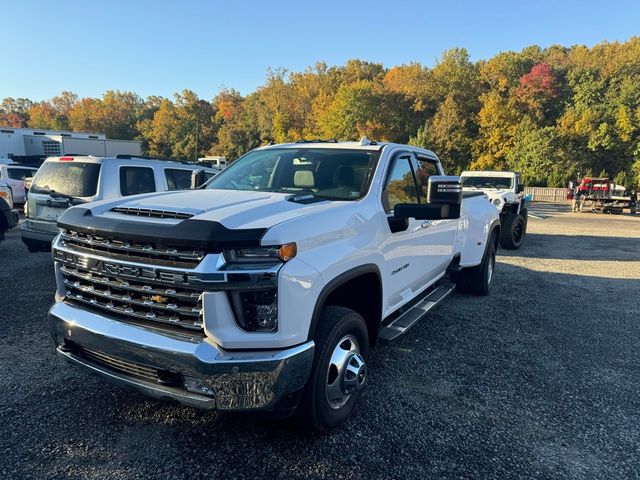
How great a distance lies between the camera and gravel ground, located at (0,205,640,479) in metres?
2.60

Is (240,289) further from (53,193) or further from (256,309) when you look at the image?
(53,193)

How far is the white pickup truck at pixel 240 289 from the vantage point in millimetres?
2279

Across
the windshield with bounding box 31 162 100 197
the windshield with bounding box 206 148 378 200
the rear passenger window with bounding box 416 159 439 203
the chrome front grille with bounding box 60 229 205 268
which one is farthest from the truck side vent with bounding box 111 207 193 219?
the windshield with bounding box 31 162 100 197

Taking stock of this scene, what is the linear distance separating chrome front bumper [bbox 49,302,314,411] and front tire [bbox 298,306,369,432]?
18 cm

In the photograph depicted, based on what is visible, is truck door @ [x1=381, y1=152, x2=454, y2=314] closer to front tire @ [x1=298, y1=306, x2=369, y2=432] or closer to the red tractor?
front tire @ [x1=298, y1=306, x2=369, y2=432]

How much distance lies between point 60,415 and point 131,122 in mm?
102215

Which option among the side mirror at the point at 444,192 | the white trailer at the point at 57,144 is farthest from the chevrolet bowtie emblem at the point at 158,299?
the white trailer at the point at 57,144

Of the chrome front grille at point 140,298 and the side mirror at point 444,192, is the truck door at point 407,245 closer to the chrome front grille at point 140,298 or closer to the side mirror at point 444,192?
the side mirror at point 444,192

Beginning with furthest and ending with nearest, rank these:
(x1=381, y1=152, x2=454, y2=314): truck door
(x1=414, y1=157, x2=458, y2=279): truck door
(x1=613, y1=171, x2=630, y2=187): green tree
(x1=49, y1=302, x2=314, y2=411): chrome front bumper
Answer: (x1=613, y1=171, x2=630, y2=187): green tree → (x1=414, y1=157, x2=458, y2=279): truck door → (x1=381, y1=152, x2=454, y2=314): truck door → (x1=49, y1=302, x2=314, y2=411): chrome front bumper

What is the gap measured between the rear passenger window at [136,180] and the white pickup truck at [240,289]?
13.3 feet

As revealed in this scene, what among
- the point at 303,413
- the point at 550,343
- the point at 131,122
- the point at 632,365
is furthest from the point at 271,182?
the point at 131,122

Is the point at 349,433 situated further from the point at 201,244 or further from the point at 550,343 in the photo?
the point at 550,343

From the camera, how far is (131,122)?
309ft

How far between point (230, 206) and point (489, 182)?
38.1 feet
